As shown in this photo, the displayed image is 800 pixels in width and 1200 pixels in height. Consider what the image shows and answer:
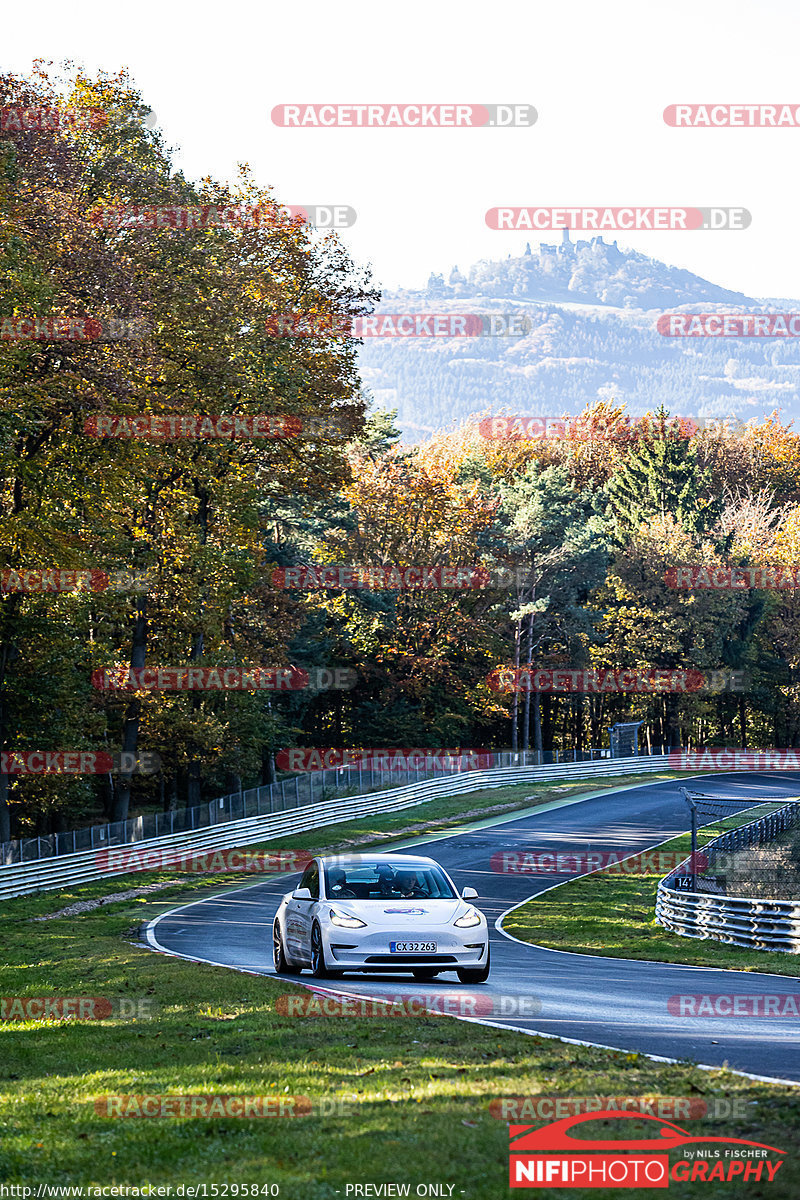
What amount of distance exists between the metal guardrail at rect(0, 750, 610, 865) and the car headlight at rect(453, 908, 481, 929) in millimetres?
19508

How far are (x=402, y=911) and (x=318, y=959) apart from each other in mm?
1178

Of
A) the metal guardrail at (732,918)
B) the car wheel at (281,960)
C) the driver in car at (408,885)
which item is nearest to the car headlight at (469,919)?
the driver in car at (408,885)

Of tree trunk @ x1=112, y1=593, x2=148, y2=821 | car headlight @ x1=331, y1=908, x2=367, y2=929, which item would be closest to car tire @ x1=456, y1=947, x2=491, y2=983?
car headlight @ x1=331, y1=908, x2=367, y2=929

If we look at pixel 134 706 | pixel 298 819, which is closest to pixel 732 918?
pixel 134 706

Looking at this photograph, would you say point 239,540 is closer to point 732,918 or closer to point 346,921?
point 732,918

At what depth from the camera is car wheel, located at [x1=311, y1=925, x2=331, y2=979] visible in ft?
47.4

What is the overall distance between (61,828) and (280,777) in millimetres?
16271

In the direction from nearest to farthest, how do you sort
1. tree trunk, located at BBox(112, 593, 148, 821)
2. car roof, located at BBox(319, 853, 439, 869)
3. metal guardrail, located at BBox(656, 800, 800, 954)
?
car roof, located at BBox(319, 853, 439, 869) < metal guardrail, located at BBox(656, 800, 800, 954) < tree trunk, located at BBox(112, 593, 148, 821)

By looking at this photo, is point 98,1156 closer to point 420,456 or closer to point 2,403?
point 2,403

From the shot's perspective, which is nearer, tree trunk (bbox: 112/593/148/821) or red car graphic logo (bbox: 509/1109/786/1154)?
red car graphic logo (bbox: 509/1109/786/1154)

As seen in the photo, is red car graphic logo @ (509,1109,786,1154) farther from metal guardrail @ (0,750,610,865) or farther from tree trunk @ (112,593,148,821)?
tree trunk @ (112,593,148,821)

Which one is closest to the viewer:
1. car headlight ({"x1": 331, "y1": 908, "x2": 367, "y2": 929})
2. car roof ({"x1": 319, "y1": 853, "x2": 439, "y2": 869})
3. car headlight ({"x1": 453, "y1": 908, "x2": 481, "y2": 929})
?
car headlight ({"x1": 331, "y1": 908, "x2": 367, "y2": 929})

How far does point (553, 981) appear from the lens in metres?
15.7

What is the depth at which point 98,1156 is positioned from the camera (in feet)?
22.1
